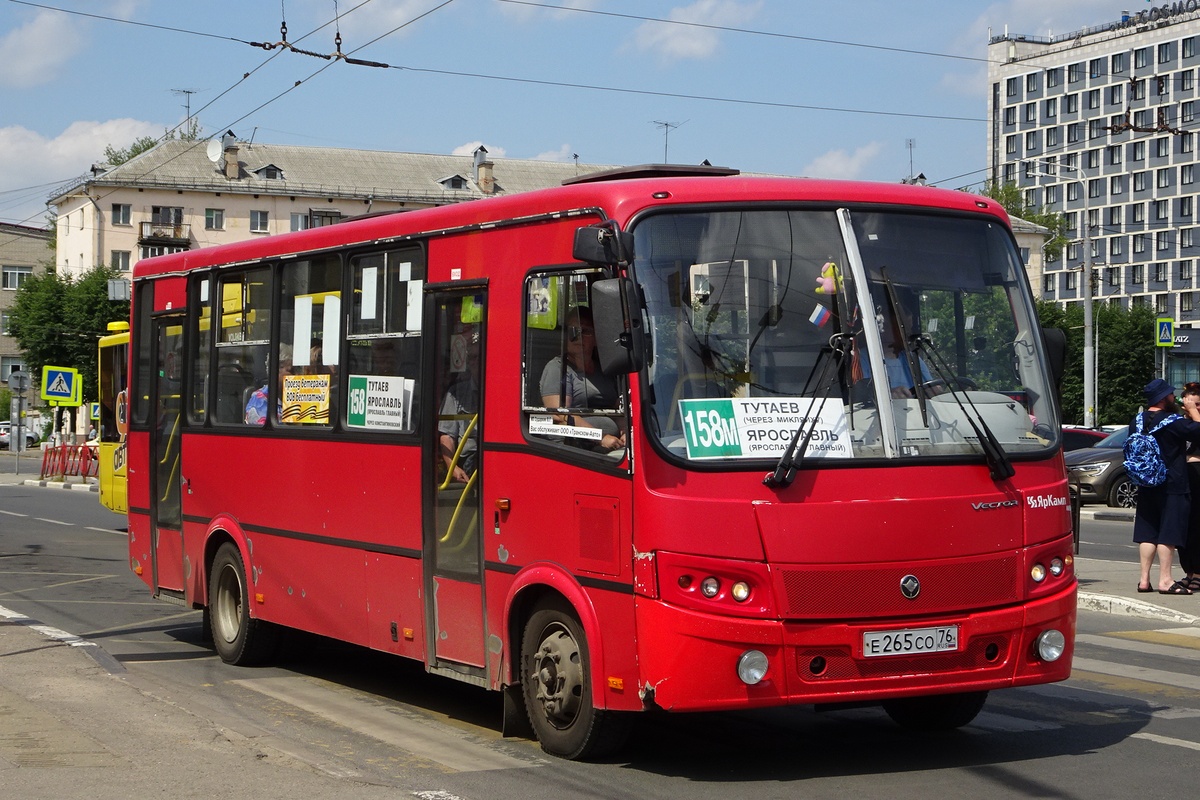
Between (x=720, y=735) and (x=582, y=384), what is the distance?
2.13 m

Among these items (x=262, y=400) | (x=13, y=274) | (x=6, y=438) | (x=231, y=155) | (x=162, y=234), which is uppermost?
(x=231, y=155)

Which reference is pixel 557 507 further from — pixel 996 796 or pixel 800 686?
pixel 996 796

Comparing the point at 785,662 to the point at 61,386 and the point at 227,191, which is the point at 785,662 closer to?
the point at 61,386

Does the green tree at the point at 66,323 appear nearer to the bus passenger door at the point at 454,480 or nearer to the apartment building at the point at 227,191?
the apartment building at the point at 227,191

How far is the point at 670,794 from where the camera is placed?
7016mm

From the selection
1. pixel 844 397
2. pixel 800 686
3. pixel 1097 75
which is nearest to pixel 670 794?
pixel 800 686

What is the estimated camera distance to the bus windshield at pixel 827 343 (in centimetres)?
720

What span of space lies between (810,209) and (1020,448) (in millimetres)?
1505

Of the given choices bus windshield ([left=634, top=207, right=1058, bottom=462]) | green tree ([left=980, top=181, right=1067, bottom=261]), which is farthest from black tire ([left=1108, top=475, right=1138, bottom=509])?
green tree ([left=980, top=181, right=1067, bottom=261])

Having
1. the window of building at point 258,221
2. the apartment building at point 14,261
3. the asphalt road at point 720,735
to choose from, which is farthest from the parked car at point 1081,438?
the apartment building at point 14,261

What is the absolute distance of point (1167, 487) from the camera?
14516 millimetres

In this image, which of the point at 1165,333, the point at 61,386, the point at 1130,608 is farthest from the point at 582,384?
the point at 61,386

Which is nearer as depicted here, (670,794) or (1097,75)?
(670,794)

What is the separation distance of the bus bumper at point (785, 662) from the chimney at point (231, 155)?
3665 inches
